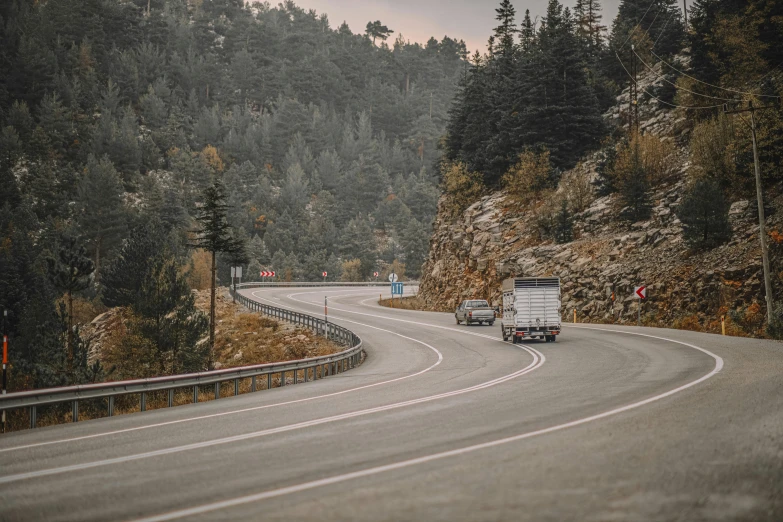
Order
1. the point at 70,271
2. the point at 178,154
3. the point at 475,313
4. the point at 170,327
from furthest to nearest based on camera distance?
the point at 178,154 → the point at 170,327 → the point at 70,271 → the point at 475,313

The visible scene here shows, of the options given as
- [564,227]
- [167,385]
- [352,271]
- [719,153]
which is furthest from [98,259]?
[167,385]

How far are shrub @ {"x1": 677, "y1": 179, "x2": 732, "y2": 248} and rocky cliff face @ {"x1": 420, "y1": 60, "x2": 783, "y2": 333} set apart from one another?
0.67 meters

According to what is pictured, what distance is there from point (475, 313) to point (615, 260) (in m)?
9.45

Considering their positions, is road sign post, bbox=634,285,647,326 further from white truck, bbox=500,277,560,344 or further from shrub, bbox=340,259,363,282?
shrub, bbox=340,259,363,282

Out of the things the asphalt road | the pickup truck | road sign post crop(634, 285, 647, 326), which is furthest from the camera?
the pickup truck

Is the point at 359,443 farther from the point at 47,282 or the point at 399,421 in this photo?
the point at 47,282

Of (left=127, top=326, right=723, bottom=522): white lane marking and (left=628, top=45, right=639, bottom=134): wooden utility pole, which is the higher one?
(left=628, top=45, right=639, bottom=134): wooden utility pole

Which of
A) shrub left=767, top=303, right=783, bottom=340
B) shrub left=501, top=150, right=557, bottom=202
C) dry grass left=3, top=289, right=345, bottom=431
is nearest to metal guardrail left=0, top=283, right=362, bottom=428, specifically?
dry grass left=3, top=289, right=345, bottom=431

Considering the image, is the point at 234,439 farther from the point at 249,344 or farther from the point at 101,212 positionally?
the point at 101,212

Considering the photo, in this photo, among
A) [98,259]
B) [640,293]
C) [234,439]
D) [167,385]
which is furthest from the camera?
[98,259]

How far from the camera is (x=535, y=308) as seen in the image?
31.1 metres

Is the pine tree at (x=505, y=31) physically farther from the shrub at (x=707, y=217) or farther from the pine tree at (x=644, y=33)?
the shrub at (x=707, y=217)

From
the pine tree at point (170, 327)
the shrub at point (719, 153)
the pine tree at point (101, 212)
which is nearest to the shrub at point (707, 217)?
the shrub at point (719, 153)

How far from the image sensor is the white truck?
3075 centimetres
